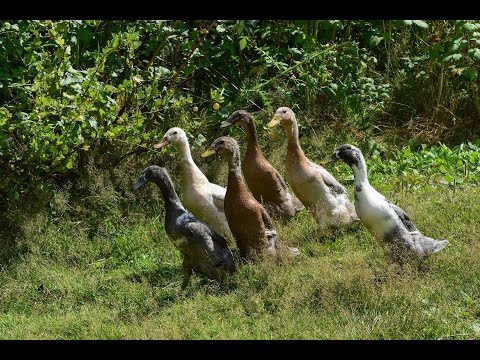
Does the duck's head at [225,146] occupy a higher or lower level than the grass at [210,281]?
higher

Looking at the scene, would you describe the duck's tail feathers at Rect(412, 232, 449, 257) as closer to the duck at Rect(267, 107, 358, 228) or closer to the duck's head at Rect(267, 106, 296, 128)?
the duck at Rect(267, 107, 358, 228)

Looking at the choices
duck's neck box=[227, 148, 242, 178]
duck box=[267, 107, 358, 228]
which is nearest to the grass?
duck box=[267, 107, 358, 228]

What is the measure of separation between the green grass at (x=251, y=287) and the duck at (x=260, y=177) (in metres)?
0.15

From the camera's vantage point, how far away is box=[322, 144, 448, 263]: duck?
5984 millimetres

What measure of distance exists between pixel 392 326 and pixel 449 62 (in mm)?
4406

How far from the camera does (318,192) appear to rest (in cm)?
699

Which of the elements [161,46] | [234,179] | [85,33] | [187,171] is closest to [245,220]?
[234,179]

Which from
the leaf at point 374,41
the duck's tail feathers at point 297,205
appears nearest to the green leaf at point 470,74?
the leaf at point 374,41

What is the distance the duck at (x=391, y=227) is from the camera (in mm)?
5984

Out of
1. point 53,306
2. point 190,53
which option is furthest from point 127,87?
point 53,306

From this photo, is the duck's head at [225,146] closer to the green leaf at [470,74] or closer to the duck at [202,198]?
the duck at [202,198]

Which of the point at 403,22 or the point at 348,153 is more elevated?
the point at 403,22
